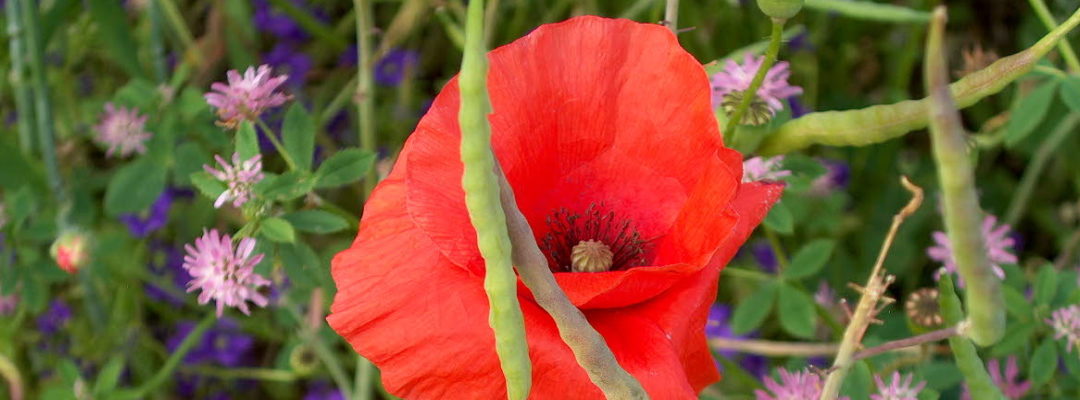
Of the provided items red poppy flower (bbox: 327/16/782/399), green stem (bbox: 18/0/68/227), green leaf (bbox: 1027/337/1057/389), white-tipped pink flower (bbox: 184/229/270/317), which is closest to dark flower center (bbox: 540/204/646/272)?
red poppy flower (bbox: 327/16/782/399)

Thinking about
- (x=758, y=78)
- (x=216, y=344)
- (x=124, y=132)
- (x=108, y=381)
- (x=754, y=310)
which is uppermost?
(x=758, y=78)

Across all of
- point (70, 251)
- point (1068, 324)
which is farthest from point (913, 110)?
point (70, 251)

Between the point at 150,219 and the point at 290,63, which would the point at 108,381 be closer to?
the point at 150,219

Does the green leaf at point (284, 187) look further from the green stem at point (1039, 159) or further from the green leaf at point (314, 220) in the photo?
the green stem at point (1039, 159)

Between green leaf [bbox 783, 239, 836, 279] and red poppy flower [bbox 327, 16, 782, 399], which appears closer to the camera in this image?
red poppy flower [bbox 327, 16, 782, 399]

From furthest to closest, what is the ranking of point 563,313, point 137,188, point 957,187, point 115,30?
point 115,30, point 137,188, point 563,313, point 957,187

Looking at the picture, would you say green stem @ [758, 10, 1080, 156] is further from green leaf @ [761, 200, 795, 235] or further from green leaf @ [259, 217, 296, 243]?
green leaf @ [259, 217, 296, 243]

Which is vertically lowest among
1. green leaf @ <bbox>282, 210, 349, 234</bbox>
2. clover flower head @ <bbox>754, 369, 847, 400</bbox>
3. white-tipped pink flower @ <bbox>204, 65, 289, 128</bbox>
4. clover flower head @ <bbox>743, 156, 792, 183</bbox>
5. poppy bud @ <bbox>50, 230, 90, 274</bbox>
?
poppy bud @ <bbox>50, 230, 90, 274</bbox>

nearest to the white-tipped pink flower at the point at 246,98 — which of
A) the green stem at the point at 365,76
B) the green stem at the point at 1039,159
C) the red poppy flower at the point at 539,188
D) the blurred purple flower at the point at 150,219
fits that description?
the green stem at the point at 365,76
